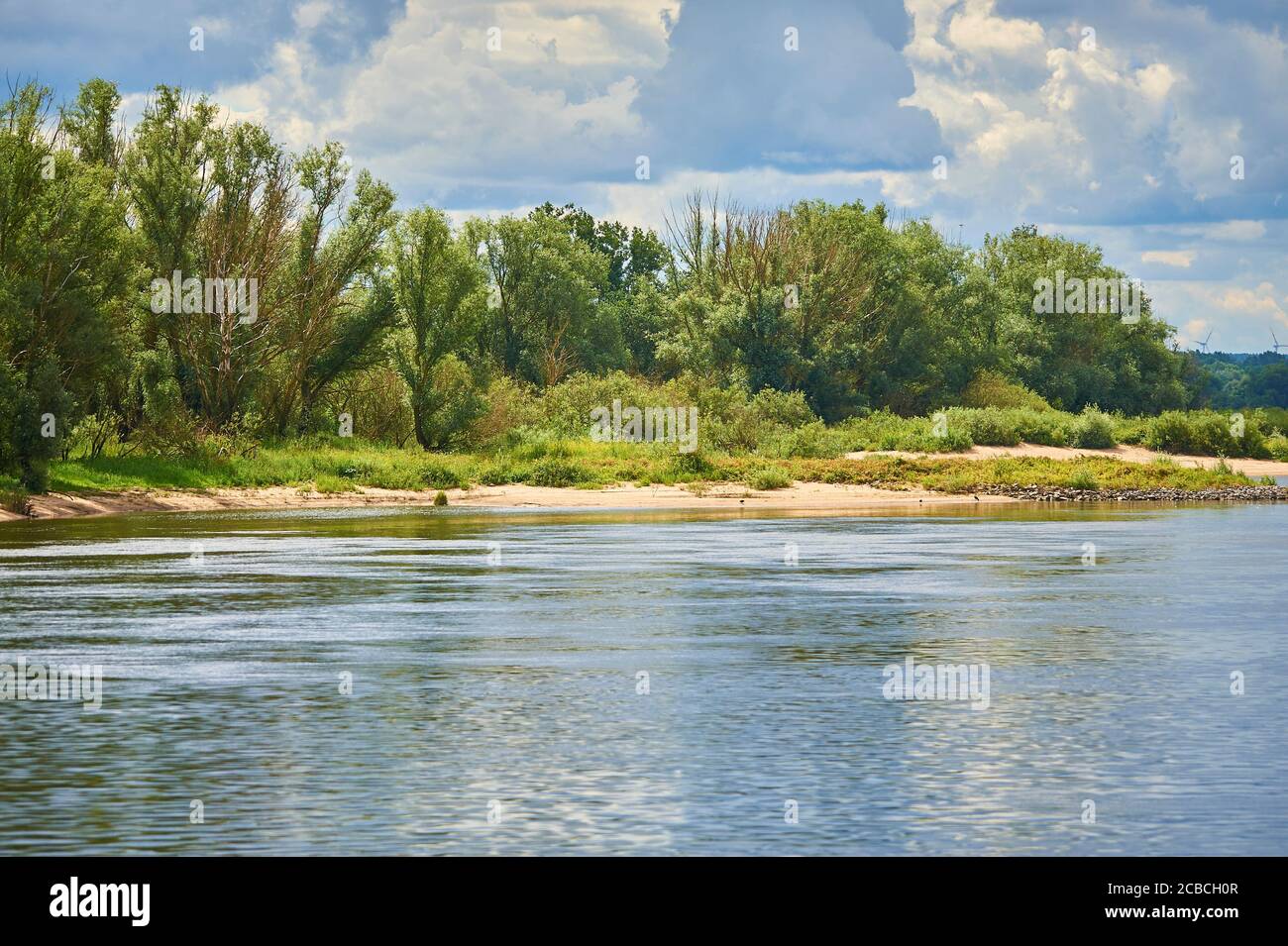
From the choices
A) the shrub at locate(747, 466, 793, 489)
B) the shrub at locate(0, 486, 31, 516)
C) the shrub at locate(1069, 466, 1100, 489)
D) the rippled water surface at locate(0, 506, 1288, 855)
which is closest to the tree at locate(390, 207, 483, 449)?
the shrub at locate(747, 466, 793, 489)

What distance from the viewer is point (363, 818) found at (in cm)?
1320

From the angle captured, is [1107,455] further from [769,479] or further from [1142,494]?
[769,479]

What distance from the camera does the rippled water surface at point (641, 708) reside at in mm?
13047

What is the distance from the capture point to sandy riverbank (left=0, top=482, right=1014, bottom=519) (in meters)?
55.8

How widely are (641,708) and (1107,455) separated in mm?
66857

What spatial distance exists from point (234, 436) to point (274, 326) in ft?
17.0

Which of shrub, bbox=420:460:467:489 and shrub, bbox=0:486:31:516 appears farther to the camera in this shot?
shrub, bbox=420:460:467:489

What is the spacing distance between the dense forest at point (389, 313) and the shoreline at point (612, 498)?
110 inches

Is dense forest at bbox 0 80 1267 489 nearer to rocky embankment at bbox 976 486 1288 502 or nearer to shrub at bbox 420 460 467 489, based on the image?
shrub at bbox 420 460 467 489

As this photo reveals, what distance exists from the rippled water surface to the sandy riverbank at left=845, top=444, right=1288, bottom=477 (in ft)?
126

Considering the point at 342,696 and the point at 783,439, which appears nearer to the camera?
the point at 342,696

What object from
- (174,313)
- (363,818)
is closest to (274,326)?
(174,313)

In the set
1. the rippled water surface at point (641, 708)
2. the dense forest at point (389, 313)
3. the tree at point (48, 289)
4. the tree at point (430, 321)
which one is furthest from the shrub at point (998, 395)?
the rippled water surface at point (641, 708)
